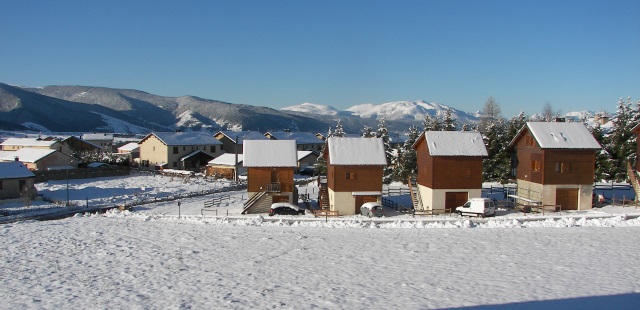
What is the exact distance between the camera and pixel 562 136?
117 ft

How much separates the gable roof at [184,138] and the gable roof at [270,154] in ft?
139

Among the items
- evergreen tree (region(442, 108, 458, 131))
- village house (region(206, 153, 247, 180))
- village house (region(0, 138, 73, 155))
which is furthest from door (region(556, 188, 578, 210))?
village house (region(0, 138, 73, 155))

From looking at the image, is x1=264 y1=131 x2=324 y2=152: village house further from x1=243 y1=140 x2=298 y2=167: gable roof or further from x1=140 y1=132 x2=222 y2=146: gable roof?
x1=243 y1=140 x2=298 y2=167: gable roof

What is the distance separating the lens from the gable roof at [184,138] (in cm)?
7925

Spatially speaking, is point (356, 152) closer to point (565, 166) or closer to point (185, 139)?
point (565, 166)

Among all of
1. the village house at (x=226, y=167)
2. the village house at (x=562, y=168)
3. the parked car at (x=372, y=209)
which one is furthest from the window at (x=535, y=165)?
the village house at (x=226, y=167)

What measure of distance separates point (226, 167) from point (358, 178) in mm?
36330

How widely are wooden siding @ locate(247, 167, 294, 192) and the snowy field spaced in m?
7.25

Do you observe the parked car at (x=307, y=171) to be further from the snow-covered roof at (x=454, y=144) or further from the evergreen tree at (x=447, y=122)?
the snow-covered roof at (x=454, y=144)

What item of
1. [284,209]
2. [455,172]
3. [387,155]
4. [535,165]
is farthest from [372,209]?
[387,155]

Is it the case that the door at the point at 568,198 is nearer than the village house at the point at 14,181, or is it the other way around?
the door at the point at 568,198

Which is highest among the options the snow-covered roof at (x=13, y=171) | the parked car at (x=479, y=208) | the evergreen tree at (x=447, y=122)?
the evergreen tree at (x=447, y=122)

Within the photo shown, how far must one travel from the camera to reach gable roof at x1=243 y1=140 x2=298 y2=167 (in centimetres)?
3837

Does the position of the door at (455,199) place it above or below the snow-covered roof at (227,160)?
below
